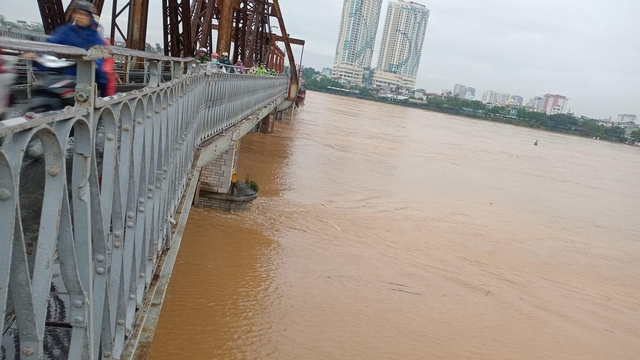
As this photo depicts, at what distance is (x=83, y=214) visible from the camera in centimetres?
200

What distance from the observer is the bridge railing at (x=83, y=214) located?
1.55 metres

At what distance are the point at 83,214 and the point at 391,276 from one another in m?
11.5

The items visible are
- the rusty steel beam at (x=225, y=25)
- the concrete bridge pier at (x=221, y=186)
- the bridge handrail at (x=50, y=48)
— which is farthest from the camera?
the concrete bridge pier at (x=221, y=186)

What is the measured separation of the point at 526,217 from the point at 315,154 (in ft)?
37.7

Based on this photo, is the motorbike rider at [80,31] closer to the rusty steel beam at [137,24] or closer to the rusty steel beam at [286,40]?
the rusty steel beam at [137,24]

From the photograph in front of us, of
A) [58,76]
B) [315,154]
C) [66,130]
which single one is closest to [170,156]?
[58,76]

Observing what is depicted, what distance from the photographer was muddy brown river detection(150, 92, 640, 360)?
31.2 feet

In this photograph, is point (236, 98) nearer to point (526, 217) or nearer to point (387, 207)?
point (387, 207)

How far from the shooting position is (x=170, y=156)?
430 centimetres

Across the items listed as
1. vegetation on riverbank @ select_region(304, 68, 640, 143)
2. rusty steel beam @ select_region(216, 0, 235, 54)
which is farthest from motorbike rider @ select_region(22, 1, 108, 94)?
vegetation on riverbank @ select_region(304, 68, 640, 143)

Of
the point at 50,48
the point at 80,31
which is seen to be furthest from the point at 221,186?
the point at 50,48

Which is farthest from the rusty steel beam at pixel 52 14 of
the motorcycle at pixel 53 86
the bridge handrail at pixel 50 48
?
the bridge handrail at pixel 50 48

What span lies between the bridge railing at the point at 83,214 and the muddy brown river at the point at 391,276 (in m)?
5.32

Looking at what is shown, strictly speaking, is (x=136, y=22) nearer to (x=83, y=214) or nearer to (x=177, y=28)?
(x=177, y=28)
